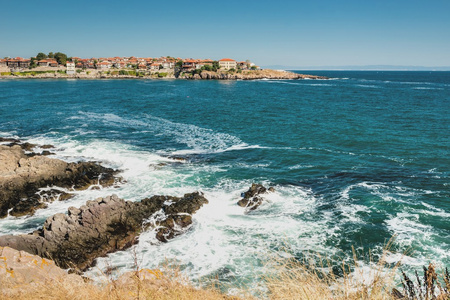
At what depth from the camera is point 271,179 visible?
25.6 meters

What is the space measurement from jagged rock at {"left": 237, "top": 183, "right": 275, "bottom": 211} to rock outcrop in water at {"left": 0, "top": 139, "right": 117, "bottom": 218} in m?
12.0

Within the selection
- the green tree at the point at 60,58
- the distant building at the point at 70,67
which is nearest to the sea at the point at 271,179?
the distant building at the point at 70,67

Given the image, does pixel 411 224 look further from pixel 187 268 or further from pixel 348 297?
pixel 348 297

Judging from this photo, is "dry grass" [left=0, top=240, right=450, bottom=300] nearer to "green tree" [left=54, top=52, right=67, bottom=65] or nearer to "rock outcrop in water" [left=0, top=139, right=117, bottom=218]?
"rock outcrop in water" [left=0, top=139, right=117, bottom=218]

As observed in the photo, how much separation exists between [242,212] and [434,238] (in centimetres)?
1169

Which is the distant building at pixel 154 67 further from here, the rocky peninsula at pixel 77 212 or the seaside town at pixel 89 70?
the rocky peninsula at pixel 77 212

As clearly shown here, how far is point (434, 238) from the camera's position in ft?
54.2

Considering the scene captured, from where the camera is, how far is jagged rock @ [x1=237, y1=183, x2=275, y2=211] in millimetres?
21062

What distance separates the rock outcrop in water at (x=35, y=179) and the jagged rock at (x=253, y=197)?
39.5 ft

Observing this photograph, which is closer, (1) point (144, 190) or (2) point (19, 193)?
(2) point (19, 193)

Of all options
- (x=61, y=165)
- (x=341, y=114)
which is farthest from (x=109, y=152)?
(x=341, y=114)

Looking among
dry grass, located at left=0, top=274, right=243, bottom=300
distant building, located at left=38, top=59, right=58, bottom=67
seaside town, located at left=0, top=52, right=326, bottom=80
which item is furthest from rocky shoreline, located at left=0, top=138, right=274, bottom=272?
distant building, located at left=38, top=59, right=58, bottom=67

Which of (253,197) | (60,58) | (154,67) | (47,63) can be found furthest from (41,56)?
(253,197)

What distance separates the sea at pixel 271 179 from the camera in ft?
51.4
